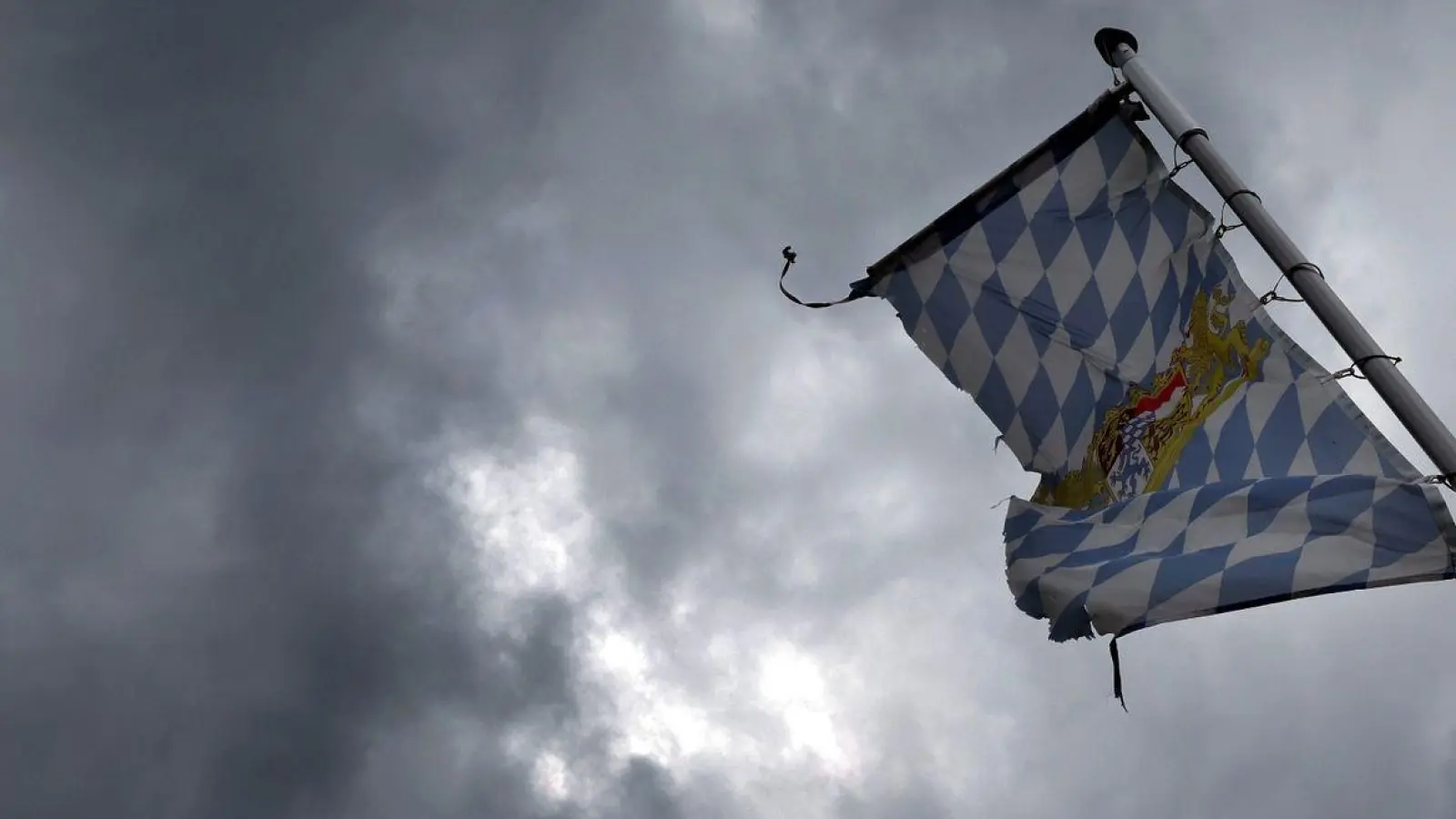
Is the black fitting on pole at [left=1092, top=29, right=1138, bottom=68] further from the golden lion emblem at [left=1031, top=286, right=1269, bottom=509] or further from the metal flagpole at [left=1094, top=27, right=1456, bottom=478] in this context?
the golden lion emblem at [left=1031, top=286, right=1269, bottom=509]

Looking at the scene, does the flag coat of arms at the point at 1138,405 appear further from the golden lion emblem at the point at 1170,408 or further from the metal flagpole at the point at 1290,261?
the metal flagpole at the point at 1290,261

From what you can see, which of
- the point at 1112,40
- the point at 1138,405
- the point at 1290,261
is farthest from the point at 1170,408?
the point at 1112,40

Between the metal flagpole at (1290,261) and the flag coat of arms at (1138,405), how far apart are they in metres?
0.42

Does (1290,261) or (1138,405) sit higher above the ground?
(1138,405)

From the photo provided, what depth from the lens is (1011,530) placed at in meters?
12.8

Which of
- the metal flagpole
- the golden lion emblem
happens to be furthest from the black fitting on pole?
the golden lion emblem

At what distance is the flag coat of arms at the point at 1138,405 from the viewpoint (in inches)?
391

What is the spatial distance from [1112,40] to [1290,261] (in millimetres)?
3760

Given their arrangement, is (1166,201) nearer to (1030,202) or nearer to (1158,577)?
(1030,202)

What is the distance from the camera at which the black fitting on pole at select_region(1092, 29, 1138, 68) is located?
13062mm

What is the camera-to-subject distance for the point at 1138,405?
12312 mm

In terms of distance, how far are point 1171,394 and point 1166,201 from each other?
1.94 m

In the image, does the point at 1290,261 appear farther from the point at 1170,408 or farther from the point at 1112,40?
the point at 1112,40

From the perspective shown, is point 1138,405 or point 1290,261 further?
point 1138,405
